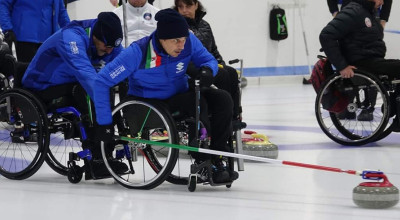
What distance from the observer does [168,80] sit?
397 centimetres

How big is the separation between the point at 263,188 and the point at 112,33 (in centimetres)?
101

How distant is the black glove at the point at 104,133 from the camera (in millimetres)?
3926

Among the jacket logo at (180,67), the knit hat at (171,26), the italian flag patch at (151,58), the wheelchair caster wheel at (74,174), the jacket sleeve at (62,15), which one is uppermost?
the knit hat at (171,26)

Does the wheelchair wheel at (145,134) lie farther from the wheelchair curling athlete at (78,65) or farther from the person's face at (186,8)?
the person's face at (186,8)

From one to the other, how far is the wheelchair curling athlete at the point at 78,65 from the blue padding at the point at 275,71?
6657 mm

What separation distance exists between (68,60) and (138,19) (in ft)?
5.18

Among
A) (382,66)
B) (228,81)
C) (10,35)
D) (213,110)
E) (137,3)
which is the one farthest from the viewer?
(10,35)

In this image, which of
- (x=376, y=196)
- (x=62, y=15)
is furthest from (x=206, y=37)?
(x=376, y=196)

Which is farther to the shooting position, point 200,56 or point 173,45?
point 200,56

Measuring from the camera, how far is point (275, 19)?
1070 cm

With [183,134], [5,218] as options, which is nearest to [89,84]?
[183,134]

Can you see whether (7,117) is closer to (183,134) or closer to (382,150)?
(183,134)

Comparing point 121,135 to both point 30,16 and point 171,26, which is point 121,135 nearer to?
point 171,26

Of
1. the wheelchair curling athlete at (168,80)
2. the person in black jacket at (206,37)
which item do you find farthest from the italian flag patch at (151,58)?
the person in black jacket at (206,37)
